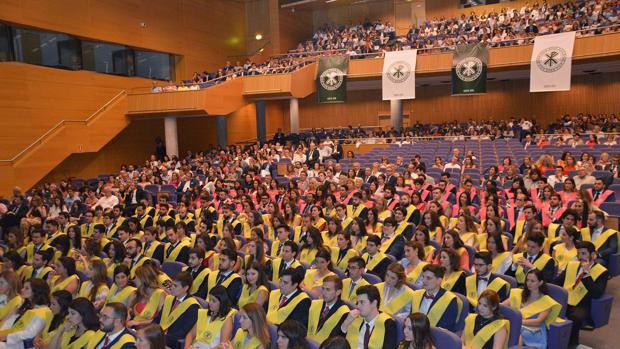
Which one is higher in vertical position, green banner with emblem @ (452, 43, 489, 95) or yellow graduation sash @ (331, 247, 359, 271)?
green banner with emblem @ (452, 43, 489, 95)

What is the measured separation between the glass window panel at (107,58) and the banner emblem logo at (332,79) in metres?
7.07

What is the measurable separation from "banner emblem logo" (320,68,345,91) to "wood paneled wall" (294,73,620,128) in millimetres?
7239

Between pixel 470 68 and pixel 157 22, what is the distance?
1163cm

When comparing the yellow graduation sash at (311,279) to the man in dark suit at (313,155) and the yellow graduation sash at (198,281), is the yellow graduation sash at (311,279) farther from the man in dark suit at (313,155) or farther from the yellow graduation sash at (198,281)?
the man in dark suit at (313,155)

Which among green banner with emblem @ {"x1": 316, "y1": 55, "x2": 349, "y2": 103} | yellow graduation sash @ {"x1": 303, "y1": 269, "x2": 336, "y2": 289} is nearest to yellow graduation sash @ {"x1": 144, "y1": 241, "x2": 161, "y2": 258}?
yellow graduation sash @ {"x1": 303, "y1": 269, "x2": 336, "y2": 289}

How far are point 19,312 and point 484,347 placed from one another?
3.85m

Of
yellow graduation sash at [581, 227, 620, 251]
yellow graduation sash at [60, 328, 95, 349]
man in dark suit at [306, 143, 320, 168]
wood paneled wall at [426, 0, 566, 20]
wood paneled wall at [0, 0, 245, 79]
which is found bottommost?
yellow graduation sash at [60, 328, 95, 349]

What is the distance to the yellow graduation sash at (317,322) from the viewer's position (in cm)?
378

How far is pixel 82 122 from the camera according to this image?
608 inches

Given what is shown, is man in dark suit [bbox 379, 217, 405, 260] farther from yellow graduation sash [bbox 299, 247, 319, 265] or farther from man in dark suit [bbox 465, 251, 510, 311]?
man in dark suit [bbox 465, 251, 510, 311]

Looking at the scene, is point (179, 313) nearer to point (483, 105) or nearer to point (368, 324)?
point (368, 324)

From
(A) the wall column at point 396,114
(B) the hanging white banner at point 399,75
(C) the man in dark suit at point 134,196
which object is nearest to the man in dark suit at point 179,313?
(C) the man in dark suit at point 134,196

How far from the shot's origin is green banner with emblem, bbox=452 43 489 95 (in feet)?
53.6

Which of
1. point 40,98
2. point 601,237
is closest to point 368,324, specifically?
point 601,237
